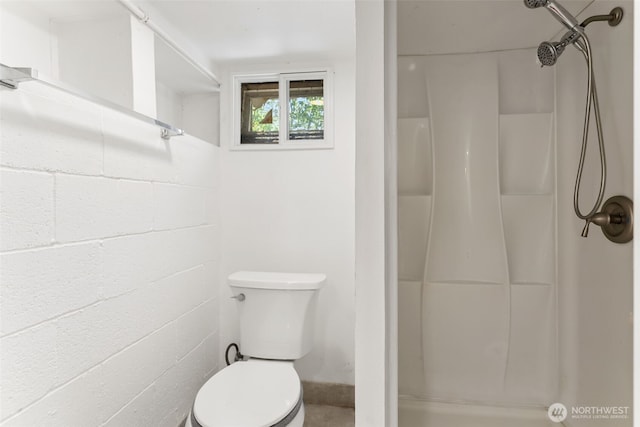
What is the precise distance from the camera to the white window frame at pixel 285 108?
2.07 meters

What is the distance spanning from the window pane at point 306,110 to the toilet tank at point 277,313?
0.89m

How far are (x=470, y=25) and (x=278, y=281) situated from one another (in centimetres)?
136

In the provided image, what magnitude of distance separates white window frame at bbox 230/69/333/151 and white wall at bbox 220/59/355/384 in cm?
3

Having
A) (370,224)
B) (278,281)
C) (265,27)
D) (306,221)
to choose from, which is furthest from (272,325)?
(265,27)

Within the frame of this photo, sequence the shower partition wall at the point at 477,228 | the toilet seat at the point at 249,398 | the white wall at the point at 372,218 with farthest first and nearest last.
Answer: the shower partition wall at the point at 477,228 < the toilet seat at the point at 249,398 < the white wall at the point at 372,218

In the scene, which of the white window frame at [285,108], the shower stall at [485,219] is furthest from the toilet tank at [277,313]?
the white window frame at [285,108]

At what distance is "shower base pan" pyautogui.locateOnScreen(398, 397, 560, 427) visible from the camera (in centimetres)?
126

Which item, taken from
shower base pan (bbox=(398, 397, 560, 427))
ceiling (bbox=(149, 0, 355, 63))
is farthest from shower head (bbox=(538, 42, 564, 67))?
shower base pan (bbox=(398, 397, 560, 427))

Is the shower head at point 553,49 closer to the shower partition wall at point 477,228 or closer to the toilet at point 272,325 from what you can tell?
the shower partition wall at point 477,228

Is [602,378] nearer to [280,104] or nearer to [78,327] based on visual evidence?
[78,327]

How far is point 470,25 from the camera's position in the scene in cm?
128

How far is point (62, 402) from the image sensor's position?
3.47 feet

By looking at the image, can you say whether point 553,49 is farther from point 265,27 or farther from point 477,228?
point 265,27

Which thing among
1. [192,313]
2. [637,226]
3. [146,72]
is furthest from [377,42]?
[192,313]
